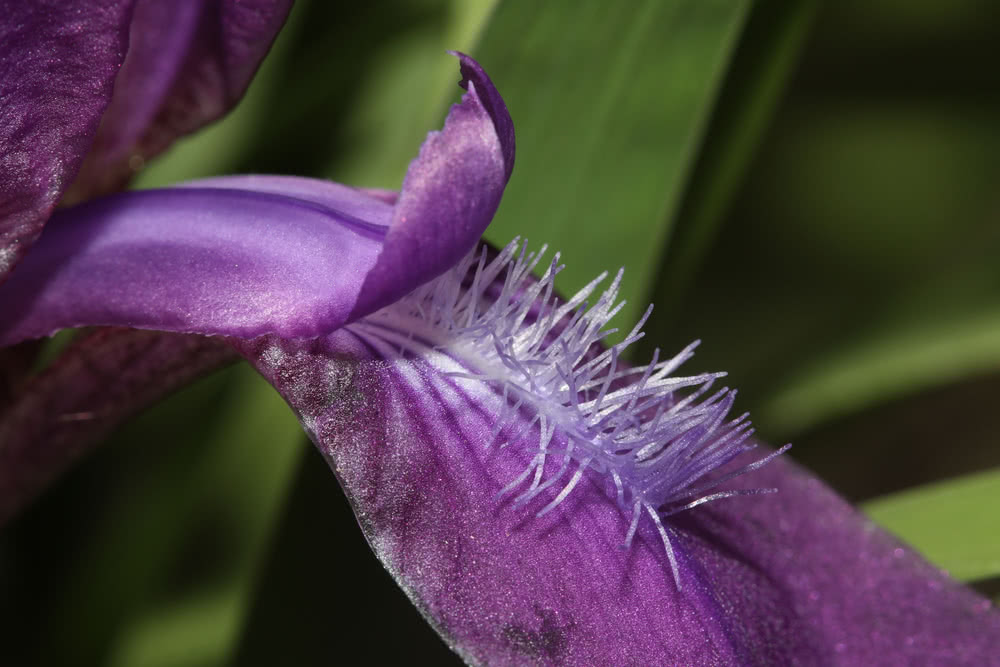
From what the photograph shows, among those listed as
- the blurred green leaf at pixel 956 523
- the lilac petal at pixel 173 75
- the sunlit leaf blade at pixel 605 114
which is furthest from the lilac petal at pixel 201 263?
the blurred green leaf at pixel 956 523

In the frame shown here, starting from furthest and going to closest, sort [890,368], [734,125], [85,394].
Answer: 1. [890,368]
2. [734,125]
3. [85,394]

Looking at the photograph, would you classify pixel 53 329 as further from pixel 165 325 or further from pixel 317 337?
pixel 317 337

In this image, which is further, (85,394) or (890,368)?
(890,368)

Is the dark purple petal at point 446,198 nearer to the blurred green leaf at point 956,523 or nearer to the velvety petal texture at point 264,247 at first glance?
the velvety petal texture at point 264,247

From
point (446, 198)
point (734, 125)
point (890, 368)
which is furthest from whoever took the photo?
point (890, 368)

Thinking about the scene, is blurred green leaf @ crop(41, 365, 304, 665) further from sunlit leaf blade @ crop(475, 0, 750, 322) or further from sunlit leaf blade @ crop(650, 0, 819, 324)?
sunlit leaf blade @ crop(650, 0, 819, 324)

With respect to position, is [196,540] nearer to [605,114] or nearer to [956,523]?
[605,114]

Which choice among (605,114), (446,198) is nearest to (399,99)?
(605,114)
